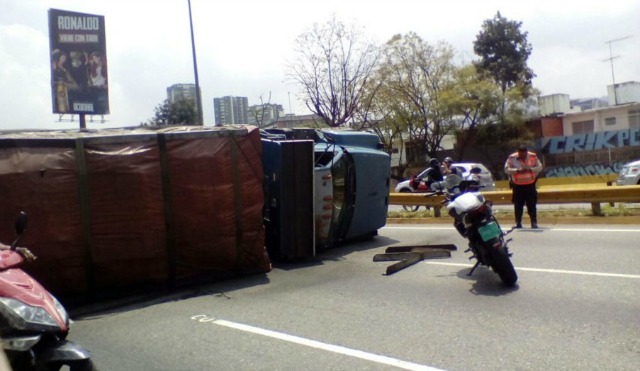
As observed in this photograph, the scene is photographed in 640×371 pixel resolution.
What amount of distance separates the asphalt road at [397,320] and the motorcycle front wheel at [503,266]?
0.18m

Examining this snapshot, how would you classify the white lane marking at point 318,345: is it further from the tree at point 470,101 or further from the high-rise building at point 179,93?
the tree at point 470,101

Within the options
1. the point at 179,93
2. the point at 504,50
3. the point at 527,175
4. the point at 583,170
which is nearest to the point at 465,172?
the point at 527,175

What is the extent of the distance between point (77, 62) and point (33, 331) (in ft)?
115

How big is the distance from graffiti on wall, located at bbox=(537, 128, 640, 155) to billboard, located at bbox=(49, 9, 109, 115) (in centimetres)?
2685

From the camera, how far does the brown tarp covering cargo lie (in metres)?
7.76

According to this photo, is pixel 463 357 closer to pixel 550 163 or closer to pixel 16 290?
pixel 16 290

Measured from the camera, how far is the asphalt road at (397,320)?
5.70 meters

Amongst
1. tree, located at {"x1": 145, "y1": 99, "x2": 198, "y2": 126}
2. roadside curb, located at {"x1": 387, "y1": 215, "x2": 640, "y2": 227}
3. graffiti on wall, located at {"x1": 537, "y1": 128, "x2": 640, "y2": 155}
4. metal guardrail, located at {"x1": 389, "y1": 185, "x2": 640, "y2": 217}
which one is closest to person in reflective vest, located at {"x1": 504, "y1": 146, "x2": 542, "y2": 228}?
roadside curb, located at {"x1": 387, "y1": 215, "x2": 640, "y2": 227}

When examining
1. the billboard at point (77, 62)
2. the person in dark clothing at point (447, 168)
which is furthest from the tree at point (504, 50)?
the person in dark clothing at point (447, 168)

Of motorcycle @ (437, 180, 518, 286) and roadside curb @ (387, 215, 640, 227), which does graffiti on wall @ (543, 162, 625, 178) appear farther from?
motorcycle @ (437, 180, 518, 286)

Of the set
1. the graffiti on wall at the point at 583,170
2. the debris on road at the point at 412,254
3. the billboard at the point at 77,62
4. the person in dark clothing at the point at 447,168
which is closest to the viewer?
the debris on road at the point at 412,254

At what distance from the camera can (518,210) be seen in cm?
1298

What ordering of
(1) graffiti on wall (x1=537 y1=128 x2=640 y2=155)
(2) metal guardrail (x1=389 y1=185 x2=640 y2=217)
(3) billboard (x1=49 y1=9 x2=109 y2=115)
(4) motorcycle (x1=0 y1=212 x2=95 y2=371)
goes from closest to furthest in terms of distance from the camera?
1. (4) motorcycle (x1=0 y1=212 x2=95 y2=371)
2. (2) metal guardrail (x1=389 y1=185 x2=640 y2=217)
3. (3) billboard (x1=49 y1=9 x2=109 y2=115)
4. (1) graffiti on wall (x1=537 y1=128 x2=640 y2=155)

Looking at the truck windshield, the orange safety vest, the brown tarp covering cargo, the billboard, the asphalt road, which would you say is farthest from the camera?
the billboard
